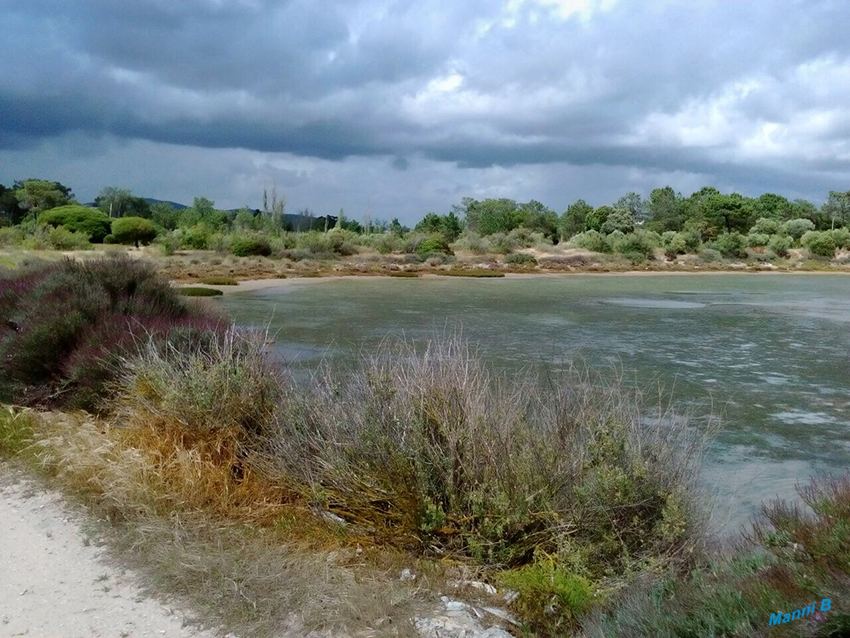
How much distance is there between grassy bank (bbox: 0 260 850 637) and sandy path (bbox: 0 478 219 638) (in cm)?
21

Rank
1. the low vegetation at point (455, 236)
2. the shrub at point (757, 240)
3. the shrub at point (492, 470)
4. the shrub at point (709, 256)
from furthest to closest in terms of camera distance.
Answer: the shrub at point (757, 240), the shrub at point (709, 256), the low vegetation at point (455, 236), the shrub at point (492, 470)

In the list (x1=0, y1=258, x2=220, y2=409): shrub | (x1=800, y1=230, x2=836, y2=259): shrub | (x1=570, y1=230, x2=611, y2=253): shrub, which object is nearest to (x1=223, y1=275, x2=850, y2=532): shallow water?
(x1=0, y1=258, x2=220, y2=409): shrub

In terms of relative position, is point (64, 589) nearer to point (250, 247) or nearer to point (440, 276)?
point (440, 276)

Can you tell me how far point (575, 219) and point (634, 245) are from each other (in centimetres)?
3012

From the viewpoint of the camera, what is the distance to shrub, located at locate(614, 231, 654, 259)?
3145 inches

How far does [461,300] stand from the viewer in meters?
32.8

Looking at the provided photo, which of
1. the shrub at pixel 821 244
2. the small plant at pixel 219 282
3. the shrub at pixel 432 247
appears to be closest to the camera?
the small plant at pixel 219 282

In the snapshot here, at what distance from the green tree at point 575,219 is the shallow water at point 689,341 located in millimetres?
67491

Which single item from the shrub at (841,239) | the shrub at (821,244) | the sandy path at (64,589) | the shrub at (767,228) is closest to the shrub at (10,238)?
the sandy path at (64,589)

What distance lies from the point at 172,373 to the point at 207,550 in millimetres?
2484

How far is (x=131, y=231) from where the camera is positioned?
57.8m

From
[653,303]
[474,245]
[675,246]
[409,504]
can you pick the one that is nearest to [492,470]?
[409,504]

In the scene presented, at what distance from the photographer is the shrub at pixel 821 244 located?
281 ft

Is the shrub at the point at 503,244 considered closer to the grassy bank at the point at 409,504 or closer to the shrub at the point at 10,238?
the shrub at the point at 10,238
